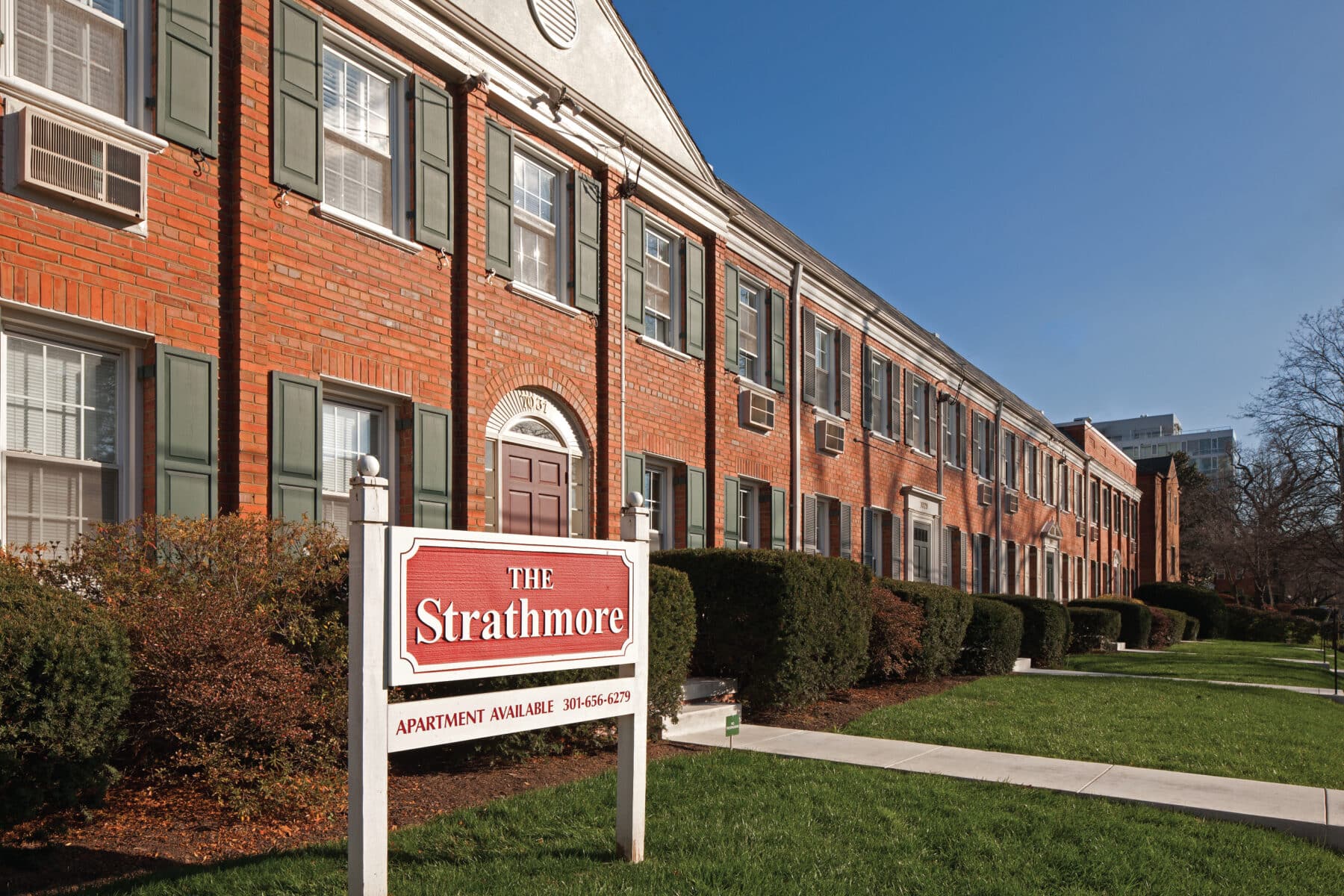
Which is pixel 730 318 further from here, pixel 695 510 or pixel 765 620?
pixel 765 620

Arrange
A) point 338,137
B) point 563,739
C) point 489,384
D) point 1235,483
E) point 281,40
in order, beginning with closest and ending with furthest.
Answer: point 563,739 < point 281,40 < point 338,137 < point 489,384 < point 1235,483

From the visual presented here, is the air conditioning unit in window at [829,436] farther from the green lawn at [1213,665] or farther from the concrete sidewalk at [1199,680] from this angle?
the green lawn at [1213,665]

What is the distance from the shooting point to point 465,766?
7.39m

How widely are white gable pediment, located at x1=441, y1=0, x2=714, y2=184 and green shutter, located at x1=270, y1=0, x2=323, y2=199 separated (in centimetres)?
170

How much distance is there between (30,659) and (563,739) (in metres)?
3.95

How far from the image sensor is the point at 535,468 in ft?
38.5

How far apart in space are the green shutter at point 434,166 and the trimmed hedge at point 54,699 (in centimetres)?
560

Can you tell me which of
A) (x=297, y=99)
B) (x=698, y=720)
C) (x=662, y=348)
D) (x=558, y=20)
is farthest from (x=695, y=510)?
(x=297, y=99)

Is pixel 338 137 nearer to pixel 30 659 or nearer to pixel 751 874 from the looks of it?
pixel 30 659

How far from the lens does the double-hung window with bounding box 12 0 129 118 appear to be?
7.23 m

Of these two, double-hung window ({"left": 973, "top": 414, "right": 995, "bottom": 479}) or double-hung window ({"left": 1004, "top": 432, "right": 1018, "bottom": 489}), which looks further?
double-hung window ({"left": 1004, "top": 432, "right": 1018, "bottom": 489})

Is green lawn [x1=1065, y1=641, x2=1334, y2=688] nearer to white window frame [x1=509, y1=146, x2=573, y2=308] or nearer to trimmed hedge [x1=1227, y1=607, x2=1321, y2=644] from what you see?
trimmed hedge [x1=1227, y1=607, x2=1321, y2=644]

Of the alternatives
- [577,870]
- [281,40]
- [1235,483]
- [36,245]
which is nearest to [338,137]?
[281,40]

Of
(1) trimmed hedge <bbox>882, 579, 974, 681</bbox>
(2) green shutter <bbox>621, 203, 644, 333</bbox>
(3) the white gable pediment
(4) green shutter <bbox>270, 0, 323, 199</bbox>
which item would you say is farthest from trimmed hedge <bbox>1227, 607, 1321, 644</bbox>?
(4) green shutter <bbox>270, 0, 323, 199</bbox>
